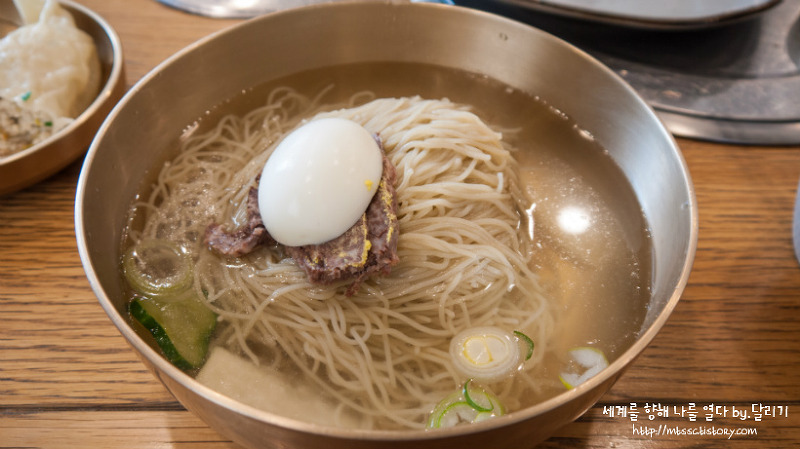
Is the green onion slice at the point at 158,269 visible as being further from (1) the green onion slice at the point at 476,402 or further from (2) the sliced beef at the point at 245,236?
(1) the green onion slice at the point at 476,402

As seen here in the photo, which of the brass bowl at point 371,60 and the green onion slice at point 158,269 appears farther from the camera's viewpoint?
the green onion slice at point 158,269

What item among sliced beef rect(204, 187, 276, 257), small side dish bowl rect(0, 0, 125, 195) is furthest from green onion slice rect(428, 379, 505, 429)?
small side dish bowl rect(0, 0, 125, 195)

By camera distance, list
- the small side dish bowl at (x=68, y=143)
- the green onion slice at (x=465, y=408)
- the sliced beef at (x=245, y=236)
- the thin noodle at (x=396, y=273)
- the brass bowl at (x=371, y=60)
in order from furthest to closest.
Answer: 1. the small side dish bowl at (x=68, y=143)
2. the sliced beef at (x=245, y=236)
3. the thin noodle at (x=396, y=273)
4. the green onion slice at (x=465, y=408)
5. the brass bowl at (x=371, y=60)

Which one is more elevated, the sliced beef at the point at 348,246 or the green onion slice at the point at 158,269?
the sliced beef at the point at 348,246

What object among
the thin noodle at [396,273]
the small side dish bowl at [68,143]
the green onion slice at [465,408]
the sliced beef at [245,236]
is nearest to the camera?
the green onion slice at [465,408]

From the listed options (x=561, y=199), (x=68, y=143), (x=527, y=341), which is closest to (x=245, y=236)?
(x=68, y=143)

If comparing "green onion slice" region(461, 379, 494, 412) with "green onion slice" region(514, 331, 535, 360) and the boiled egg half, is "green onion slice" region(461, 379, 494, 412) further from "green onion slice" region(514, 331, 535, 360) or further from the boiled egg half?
the boiled egg half

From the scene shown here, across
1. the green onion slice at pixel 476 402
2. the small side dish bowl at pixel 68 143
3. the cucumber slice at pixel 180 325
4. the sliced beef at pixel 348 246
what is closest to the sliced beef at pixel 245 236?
the sliced beef at pixel 348 246
